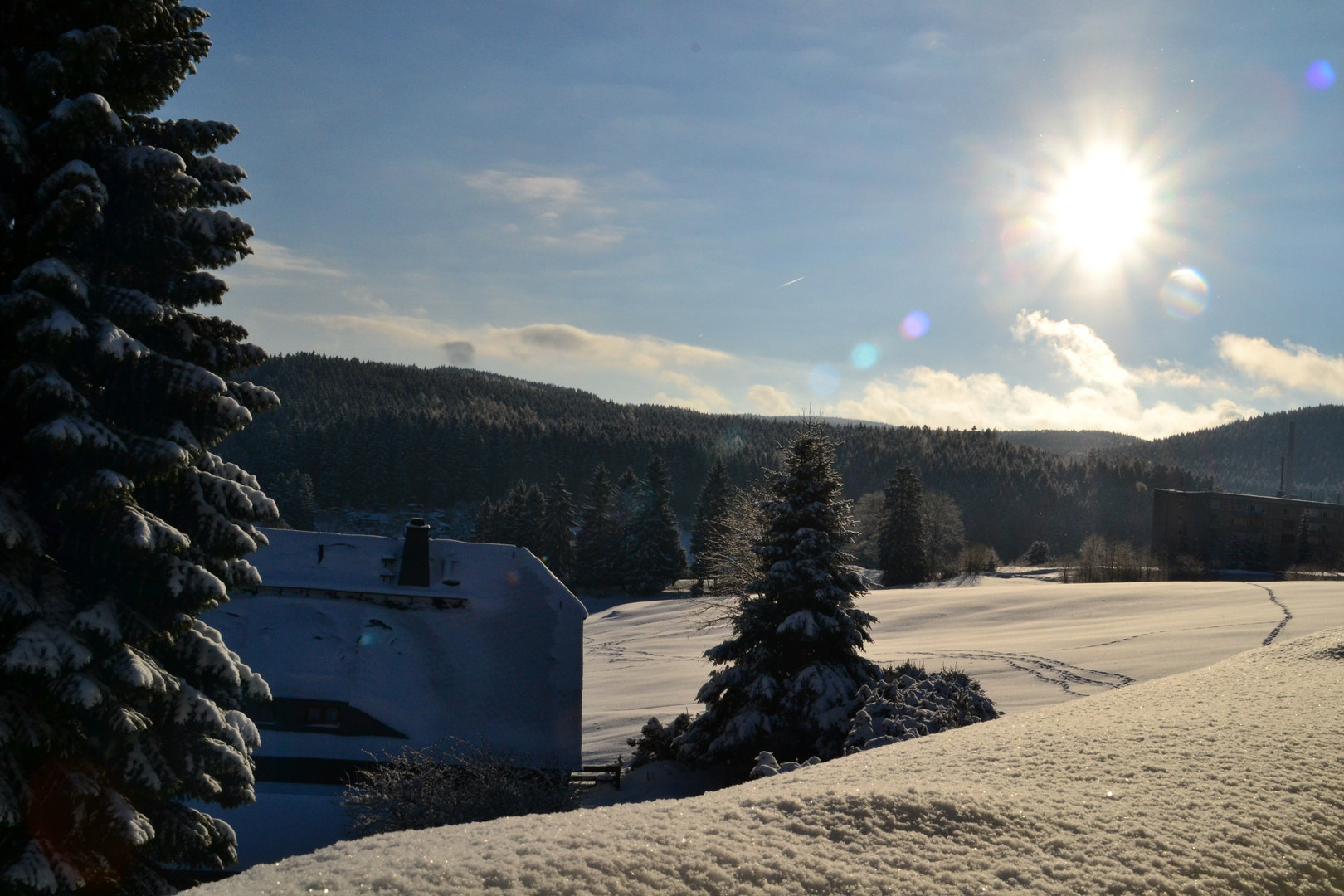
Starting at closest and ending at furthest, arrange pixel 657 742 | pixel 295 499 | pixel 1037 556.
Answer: pixel 657 742 < pixel 295 499 < pixel 1037 556

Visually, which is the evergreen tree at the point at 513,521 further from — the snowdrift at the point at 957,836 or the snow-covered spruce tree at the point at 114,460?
the snowdrift at the point at 957,836

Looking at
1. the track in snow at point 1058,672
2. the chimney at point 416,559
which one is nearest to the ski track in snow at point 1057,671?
the track in snow at point 1058,672

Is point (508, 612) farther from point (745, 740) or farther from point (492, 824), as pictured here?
point (492, 824)

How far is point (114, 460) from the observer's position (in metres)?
7.23

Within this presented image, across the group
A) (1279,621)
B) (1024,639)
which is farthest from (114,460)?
(1024,639)

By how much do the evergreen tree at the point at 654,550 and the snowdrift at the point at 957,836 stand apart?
2365 inches

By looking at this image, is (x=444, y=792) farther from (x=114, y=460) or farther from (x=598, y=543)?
(x=598, y=543)

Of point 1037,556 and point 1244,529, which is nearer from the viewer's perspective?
point 1244,529

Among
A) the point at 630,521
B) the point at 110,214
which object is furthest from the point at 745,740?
the point at 630,521

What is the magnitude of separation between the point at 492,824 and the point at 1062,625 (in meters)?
32.0

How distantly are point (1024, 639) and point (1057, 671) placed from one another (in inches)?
300

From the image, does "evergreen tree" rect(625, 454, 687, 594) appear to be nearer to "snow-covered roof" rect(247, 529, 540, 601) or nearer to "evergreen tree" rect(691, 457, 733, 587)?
"evergreen tree" rect(691, 457, 733, 587)

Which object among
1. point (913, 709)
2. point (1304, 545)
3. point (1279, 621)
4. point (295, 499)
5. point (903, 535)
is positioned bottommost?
point (913, 709)

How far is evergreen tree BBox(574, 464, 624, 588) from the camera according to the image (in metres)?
66.7
